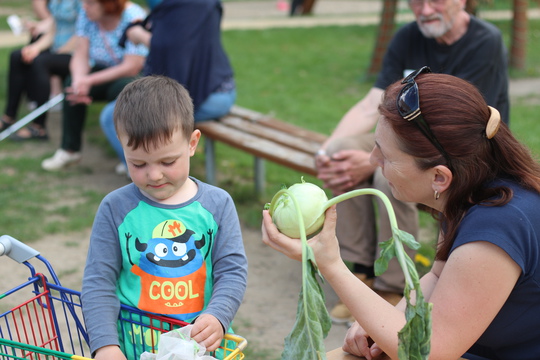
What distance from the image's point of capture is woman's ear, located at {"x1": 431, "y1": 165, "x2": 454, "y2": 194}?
1941mm

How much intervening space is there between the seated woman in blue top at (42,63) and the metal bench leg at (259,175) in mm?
2843

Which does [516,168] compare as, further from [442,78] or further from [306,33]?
[306,33]

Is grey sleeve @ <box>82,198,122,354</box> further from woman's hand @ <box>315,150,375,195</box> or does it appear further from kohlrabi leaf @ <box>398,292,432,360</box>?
woman's hand @ <box>315,150,375,195</box>

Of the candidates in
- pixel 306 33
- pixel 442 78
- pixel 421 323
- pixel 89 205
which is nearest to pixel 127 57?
pixel 89 205

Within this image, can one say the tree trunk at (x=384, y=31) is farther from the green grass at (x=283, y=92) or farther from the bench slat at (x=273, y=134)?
the bench slat at (x=273, y=134)

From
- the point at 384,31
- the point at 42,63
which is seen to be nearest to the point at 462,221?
the point at 42,63

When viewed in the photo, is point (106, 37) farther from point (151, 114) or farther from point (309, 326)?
point (309, 326)

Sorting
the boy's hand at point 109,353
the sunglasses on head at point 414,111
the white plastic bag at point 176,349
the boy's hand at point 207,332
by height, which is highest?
the sunglasses on head at point 414,111

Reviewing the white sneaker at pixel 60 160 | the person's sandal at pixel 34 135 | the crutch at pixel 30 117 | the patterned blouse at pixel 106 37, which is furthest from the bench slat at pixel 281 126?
the person's sandal at pixel 34 135

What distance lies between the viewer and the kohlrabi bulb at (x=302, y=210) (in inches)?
70.5

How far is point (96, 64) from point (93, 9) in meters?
0.54

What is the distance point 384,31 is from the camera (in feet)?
30.7

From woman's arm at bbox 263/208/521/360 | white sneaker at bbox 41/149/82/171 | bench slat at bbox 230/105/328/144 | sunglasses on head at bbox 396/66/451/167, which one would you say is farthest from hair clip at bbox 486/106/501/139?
white sneaker at bbox 41/149/82/171

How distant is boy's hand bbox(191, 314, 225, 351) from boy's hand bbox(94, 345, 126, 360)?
270mm
